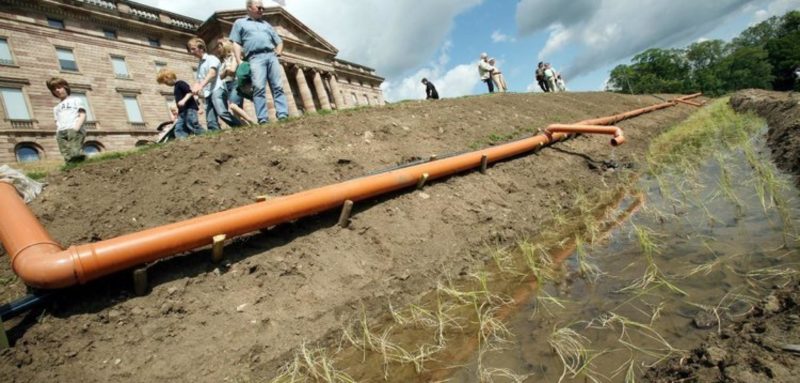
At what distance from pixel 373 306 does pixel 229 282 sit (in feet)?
3.66

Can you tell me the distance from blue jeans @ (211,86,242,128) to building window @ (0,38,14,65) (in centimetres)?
2241

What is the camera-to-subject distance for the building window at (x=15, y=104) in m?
18.6

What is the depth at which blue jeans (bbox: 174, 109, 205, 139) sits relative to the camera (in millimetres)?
6113

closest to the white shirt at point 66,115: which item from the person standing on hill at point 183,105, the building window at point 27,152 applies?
the person standing on hill at point 183,105

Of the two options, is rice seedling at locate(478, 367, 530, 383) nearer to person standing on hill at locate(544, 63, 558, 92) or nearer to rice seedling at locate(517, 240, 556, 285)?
rice seedling at locate(517, 240, 556, 285)

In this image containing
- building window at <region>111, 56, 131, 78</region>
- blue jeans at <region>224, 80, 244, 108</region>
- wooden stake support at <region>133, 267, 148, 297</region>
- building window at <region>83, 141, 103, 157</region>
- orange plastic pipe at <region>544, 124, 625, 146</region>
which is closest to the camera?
wooden stake support at <region>133, 267, 148, 297</region>

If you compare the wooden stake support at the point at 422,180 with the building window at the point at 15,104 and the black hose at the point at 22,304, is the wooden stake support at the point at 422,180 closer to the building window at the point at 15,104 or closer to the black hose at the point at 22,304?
the black hose at the point at 22,304

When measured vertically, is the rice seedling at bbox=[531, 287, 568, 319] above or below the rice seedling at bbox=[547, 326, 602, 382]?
above

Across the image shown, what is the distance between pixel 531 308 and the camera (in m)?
2.32

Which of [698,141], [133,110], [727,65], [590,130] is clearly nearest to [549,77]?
[698,141]

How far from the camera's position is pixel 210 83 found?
244 inches

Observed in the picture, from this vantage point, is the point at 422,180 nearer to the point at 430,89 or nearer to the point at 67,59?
the point at 430,89

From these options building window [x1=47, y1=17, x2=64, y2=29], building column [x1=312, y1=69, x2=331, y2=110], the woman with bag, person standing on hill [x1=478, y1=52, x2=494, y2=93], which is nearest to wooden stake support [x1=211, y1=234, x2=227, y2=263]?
the woman with bag

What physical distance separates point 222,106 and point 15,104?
2154 centimetres
